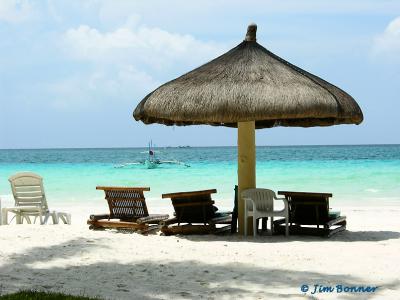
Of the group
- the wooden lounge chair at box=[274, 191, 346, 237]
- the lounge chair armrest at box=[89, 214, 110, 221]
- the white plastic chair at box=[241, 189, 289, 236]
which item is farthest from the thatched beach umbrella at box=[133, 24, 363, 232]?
the lounge chair armrest at box=[89, 214, 110, 221]

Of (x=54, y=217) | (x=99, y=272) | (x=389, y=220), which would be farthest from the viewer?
(x=389, y=220)

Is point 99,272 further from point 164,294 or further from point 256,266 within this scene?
point 256,266

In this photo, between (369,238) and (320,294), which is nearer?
(320,294)

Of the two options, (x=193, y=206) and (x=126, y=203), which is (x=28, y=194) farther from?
(x=193, y=206)

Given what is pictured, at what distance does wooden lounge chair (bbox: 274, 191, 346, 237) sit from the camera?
288 inches

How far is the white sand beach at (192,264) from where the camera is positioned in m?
4.64

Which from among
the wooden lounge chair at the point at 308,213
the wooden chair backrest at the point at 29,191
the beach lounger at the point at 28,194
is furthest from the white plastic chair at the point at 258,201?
the wooden chair backrest at the point at 29,191

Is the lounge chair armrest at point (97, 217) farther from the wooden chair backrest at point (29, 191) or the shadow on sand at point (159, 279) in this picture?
the shadow on sand at point (159, 279)

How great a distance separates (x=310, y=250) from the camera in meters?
6.43

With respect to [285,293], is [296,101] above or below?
above

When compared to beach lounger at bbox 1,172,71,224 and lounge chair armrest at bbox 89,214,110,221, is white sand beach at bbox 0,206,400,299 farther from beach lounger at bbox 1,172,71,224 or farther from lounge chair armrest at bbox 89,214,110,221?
beach lounger at bbox 1,172,71,224

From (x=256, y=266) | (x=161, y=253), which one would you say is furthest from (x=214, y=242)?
(x=256, y=266)

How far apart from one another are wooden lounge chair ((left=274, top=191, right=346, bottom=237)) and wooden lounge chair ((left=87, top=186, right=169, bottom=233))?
1.56 m

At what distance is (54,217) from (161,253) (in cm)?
304
